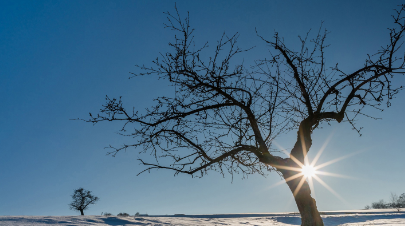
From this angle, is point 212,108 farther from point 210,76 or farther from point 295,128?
point 295,128

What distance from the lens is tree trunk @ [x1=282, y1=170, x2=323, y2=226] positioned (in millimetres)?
3908

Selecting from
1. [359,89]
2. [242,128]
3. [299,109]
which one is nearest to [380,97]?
[359,89]

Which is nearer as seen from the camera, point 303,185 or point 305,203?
point 305,203

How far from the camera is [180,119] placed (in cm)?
456

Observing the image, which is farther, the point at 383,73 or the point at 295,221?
the point at 295,221

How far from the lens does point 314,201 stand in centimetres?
411

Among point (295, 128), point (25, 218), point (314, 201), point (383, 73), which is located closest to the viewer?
point (314, 201)

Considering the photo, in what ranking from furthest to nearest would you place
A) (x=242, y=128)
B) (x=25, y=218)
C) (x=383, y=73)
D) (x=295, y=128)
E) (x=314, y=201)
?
(x=25, y=218)
(x=295, y=128)
(x=242, y=128)
(x=383, y=73)
(x=314, y=201)

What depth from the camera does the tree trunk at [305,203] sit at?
3.91 meters

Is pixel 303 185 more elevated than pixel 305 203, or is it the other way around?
pixel 303 185

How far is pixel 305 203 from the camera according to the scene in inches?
158

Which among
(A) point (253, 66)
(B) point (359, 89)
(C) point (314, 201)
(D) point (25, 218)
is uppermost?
(A) point (253, 66)

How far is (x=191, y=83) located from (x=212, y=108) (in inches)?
24.9

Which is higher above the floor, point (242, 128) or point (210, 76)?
point (210, 76)
